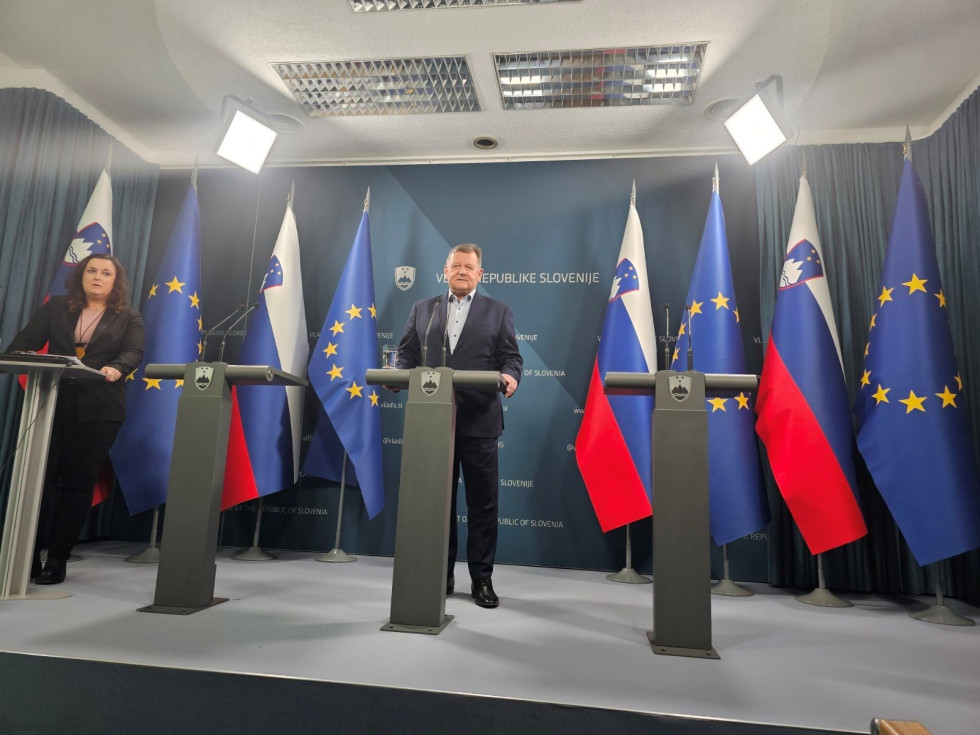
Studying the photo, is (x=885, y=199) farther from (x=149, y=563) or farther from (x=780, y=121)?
(x=149, y=563)

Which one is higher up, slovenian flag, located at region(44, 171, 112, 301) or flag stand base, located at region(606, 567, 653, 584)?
slovenian flag, located at region(44, 171, 112, 301)

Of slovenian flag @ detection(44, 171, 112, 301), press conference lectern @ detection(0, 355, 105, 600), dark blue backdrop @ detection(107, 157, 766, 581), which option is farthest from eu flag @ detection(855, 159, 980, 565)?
slovenian flag @ detection(44, 171, 112, 301)

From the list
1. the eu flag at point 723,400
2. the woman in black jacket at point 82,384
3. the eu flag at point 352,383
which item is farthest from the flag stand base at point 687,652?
the woman in black jacket at point 82,384

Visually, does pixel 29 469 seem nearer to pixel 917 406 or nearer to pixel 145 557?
pixel 145 557

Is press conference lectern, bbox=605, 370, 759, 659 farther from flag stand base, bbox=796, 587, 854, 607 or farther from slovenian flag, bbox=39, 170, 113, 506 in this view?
slovenian flag, bbox=39, 170, 113, 506

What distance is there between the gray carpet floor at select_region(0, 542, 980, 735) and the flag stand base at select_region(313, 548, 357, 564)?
0.60 metres

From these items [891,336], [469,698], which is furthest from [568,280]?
[469,698]

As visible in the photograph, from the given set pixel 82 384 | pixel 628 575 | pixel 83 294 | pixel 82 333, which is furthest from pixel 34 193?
pixel 628 575

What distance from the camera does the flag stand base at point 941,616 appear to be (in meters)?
2.52

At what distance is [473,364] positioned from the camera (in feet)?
8.52

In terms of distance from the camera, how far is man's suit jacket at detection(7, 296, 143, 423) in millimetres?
2695

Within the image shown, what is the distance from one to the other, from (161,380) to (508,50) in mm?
2407

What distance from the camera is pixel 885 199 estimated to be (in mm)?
3443

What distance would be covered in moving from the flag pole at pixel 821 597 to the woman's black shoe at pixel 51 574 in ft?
10.6
